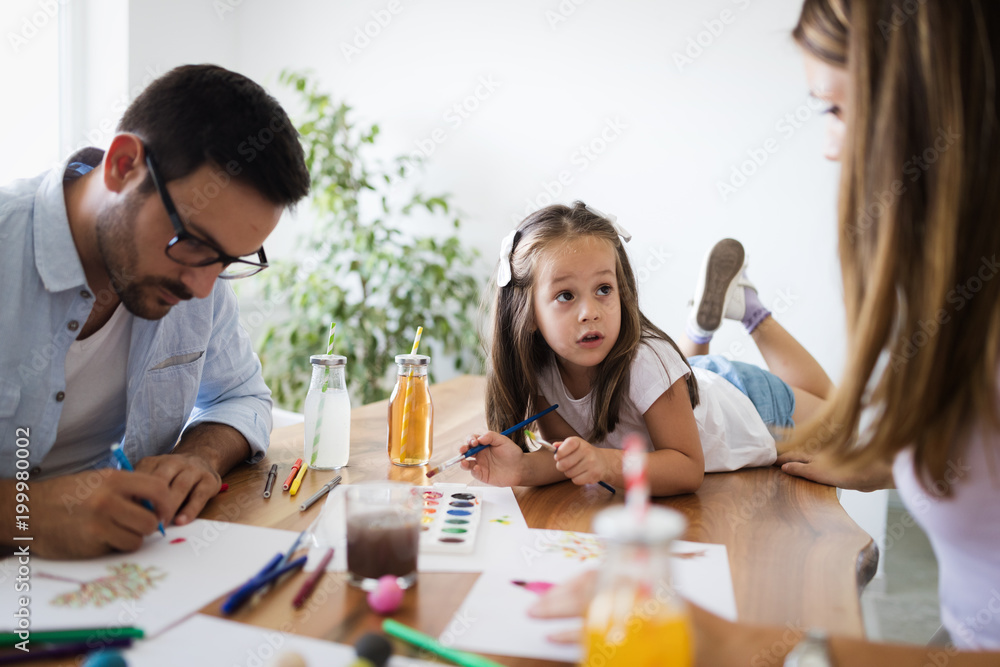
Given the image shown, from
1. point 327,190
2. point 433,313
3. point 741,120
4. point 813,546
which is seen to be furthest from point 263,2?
point 813,546

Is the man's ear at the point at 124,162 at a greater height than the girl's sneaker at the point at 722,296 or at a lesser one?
greater

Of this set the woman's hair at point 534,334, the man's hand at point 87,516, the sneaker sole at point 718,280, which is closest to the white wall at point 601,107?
the sneaker sole at point 718,280

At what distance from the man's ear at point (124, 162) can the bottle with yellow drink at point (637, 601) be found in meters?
0.80

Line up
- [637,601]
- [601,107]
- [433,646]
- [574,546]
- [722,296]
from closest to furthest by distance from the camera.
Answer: [637,601]
[433,646]
[574,546]
[722,296]
[601,107]

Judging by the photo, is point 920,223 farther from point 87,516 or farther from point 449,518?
point 87,516

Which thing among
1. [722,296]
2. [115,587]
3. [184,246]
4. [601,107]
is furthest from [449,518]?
[601,107]

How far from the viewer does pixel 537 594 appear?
70 centimetres

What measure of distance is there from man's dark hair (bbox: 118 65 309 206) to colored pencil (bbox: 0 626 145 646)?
22.1 inches

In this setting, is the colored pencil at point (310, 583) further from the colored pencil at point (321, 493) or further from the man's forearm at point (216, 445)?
→ the man's forearm at point (216, 445)

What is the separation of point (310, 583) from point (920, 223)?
678mm

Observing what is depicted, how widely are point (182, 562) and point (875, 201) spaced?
2.62ft

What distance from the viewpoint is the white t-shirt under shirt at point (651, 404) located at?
1.26 metres

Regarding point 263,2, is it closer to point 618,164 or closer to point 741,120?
point 618,164

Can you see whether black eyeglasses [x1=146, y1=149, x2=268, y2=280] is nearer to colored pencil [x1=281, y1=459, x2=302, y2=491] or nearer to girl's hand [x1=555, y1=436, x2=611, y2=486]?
colored pencil [x1=281, y1=459, x2=302, y2=491]
